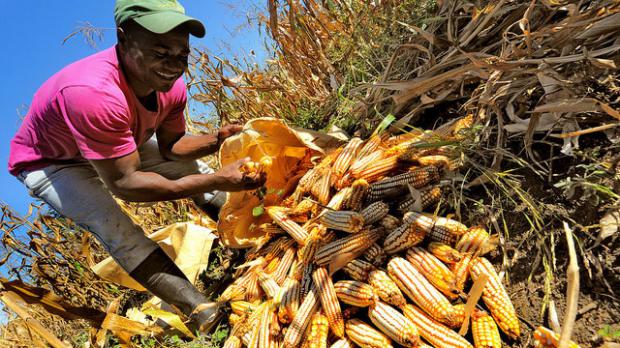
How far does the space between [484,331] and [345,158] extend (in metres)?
1.43

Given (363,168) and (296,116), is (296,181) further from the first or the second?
(296,116)

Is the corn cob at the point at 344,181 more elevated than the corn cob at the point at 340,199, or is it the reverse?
the corn cob at the point at 344,181

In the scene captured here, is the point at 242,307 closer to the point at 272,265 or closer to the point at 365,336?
the point at 272,265

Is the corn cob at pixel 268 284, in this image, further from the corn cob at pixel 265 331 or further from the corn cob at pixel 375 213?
the corn cob at pixel 375 213

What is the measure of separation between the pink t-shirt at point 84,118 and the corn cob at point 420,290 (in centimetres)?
178

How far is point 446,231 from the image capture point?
2.08 m

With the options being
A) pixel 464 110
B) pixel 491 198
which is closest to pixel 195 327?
pixel 491 198

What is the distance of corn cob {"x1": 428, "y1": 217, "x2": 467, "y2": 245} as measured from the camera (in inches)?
81.0

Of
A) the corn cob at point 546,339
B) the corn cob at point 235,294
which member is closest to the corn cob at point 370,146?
the corn cob at point 235,294

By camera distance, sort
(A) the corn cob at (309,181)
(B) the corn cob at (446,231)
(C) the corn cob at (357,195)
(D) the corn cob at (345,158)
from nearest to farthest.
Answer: (B) the corn cob at (446,231)
(C) the corn cob at (357,195)
(D) the corn cob at (345,158)
(A) the corn cob at (309,181)

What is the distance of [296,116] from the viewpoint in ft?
14.2

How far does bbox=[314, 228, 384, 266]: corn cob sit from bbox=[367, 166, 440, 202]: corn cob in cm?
27

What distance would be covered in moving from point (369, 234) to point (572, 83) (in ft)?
4.32

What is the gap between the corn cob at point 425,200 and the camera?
2.25 m
